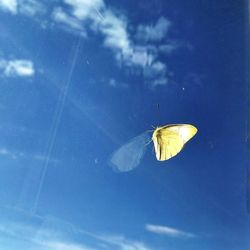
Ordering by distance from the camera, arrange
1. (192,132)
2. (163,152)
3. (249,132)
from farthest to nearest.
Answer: (249,132) → (192,132) → (163,152)

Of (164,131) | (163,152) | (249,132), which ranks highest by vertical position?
(249,132)

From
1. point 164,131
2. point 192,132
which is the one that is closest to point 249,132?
point 192,132

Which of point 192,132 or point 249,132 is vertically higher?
point 249,132

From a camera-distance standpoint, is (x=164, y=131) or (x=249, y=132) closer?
(x=164, y=131)

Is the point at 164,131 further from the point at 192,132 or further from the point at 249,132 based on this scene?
the point at 249,132

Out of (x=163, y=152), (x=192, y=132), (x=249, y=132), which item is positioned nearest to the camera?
(x=163, y=152)

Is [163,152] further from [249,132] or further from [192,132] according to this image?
[249,132]
